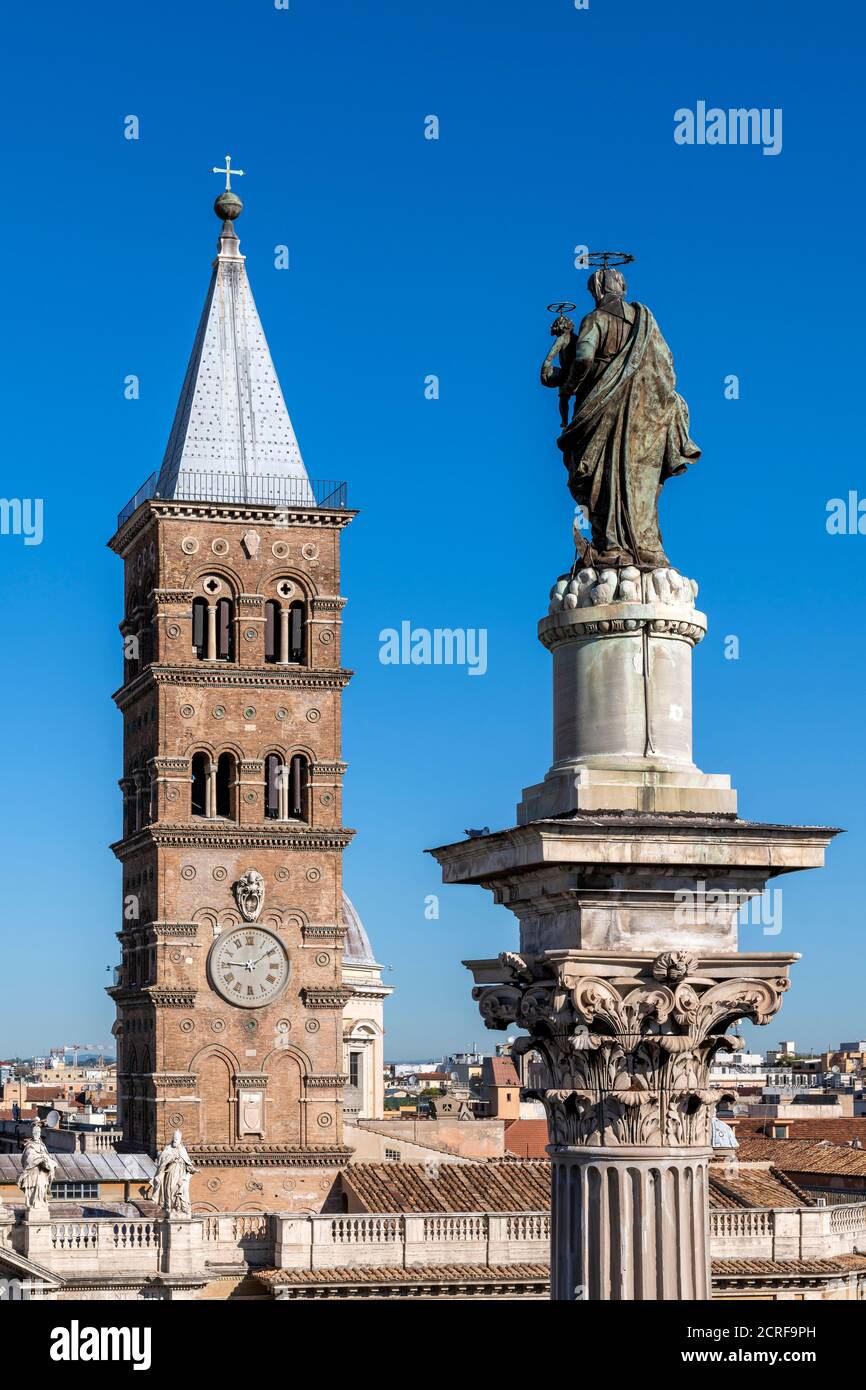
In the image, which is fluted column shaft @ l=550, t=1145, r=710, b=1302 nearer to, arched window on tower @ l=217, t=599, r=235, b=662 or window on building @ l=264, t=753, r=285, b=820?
window on building @ l=264, t=753, r=285, b=820

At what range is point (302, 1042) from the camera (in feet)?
200

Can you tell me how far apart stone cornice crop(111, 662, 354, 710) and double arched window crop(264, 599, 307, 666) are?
49cm

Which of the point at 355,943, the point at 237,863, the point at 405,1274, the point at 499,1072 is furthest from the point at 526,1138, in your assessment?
the point at 499,1072

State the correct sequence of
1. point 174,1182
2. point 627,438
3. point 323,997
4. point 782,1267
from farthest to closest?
point 323,997 → point 782,1267 → point 174,1182 → point 627,438

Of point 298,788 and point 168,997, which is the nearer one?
point 168,997

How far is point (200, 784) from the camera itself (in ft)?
202

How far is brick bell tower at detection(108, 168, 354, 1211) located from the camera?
196 feet

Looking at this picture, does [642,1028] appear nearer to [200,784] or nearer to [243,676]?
[243,676]

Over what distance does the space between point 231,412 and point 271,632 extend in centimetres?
595

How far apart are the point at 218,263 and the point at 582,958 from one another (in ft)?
179

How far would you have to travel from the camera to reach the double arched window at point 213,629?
200 ft

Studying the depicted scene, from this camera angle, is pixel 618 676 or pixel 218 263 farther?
pixel 218 263
